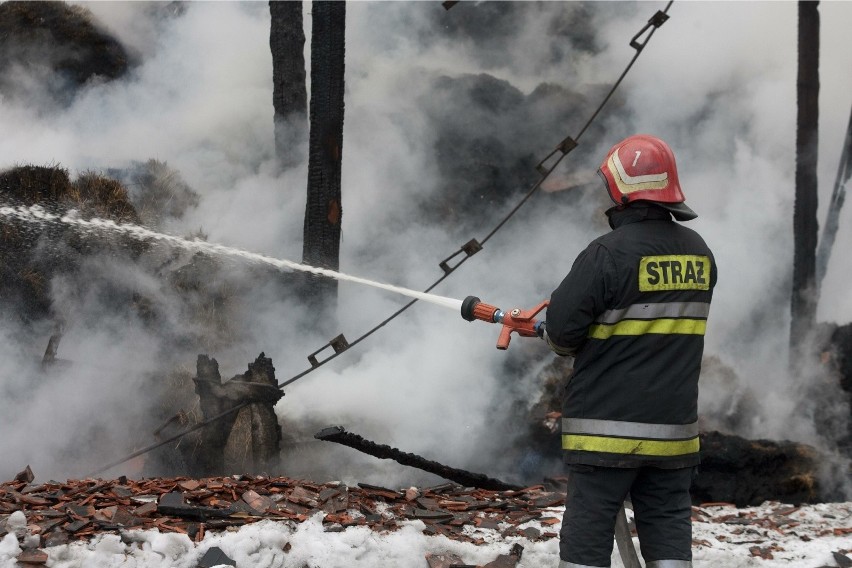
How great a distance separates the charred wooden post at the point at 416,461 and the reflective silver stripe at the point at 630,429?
188cm

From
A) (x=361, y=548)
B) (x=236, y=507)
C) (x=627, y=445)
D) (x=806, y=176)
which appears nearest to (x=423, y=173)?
(x=806, y=176)

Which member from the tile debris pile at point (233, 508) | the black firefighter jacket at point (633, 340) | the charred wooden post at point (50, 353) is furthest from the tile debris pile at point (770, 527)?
the charred wooden post at point (50, 353)

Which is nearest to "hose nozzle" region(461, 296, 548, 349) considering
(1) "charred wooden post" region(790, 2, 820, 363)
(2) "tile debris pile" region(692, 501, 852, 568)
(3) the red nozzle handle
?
(3) the red nozzle handle

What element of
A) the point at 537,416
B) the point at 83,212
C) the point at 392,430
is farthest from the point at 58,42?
the point at 537,416

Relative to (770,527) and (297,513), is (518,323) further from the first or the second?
(770,527)

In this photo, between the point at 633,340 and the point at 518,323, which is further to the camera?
the point at 518,323

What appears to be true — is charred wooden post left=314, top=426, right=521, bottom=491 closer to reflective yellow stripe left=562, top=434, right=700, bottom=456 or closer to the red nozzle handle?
the red nozzle handle

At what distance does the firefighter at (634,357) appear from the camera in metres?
3.28

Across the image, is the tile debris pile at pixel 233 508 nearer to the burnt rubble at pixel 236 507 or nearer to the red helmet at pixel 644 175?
the burnt rubble at pixel 236 507

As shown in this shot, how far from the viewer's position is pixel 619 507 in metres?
3.44

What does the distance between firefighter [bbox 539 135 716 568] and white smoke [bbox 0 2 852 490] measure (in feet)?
10.5

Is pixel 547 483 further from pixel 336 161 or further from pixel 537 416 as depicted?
pixel 336 161

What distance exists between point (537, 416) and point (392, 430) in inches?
45.0

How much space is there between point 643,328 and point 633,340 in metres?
0.06
